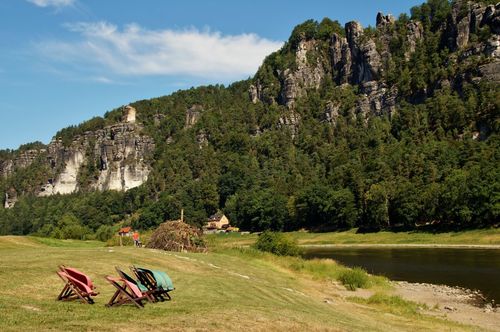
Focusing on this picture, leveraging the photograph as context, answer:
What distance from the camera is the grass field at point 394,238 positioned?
90375mm

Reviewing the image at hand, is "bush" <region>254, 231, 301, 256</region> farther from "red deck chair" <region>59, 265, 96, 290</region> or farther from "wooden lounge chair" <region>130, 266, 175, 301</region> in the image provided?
"red deck chair" <region>59, 265, 96, 290</region>

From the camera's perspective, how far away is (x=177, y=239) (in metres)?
53.6

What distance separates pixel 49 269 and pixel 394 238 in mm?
90997

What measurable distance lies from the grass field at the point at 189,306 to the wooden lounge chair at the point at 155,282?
0.57m

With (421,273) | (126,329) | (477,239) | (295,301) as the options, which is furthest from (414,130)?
(126,329)

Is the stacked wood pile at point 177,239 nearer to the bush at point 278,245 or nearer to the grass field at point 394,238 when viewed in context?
the bush at point 278,245

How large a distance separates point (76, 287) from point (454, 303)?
29.0 metres

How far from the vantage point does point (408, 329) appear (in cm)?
2362

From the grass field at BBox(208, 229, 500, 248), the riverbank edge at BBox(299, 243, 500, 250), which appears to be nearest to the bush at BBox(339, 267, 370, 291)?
the grass field at BBox(208, 229, 500, 248)

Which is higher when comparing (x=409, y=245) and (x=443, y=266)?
(x=409, y=245)

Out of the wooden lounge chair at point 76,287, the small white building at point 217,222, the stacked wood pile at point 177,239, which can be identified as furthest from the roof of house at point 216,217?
the wooden lounge chair at point 76,287

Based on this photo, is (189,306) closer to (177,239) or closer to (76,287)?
(76,287)

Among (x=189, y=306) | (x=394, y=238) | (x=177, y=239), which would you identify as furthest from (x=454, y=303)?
(x=394, y=238)

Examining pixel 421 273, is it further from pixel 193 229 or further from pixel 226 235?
pixel 226 235
